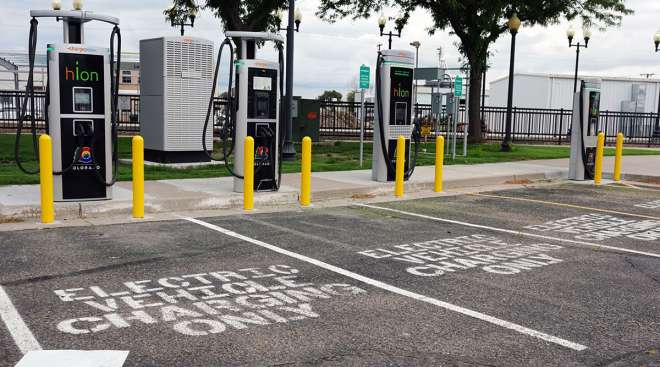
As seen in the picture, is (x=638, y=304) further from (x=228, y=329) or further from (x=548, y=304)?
(x=228, y=329)

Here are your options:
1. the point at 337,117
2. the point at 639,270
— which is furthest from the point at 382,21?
the point at 639,270

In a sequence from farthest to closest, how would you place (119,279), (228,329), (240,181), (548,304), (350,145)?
1. (350,145)
2. (240,181)
3. (119,279)
4. (548,304)
5. (228,329)

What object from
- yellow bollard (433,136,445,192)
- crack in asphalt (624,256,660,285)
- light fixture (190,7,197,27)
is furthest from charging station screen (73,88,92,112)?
light fixture (190,7,197,27)

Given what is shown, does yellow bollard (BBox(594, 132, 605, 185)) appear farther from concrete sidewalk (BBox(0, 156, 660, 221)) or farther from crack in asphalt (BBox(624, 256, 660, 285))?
crack in asphalt (BBox(624, 256, 660, 285))

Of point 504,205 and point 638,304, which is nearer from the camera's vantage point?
point 638,304

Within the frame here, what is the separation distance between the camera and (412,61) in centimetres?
1353

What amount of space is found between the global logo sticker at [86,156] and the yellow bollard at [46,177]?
0.79 metres

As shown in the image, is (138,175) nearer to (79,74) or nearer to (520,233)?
(79,74)

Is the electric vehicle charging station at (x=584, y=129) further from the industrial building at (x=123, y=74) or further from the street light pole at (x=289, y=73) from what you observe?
the industrial building at (x=123, y=74)

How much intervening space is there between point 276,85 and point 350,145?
13310 millimetres

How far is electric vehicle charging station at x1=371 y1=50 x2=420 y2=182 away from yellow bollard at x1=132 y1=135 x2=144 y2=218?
5.28 metres

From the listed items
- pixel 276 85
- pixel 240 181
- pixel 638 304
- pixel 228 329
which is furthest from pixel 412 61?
pixel 228 329

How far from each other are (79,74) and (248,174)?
2.74 meters

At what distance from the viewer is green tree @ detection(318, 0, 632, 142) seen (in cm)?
2503
